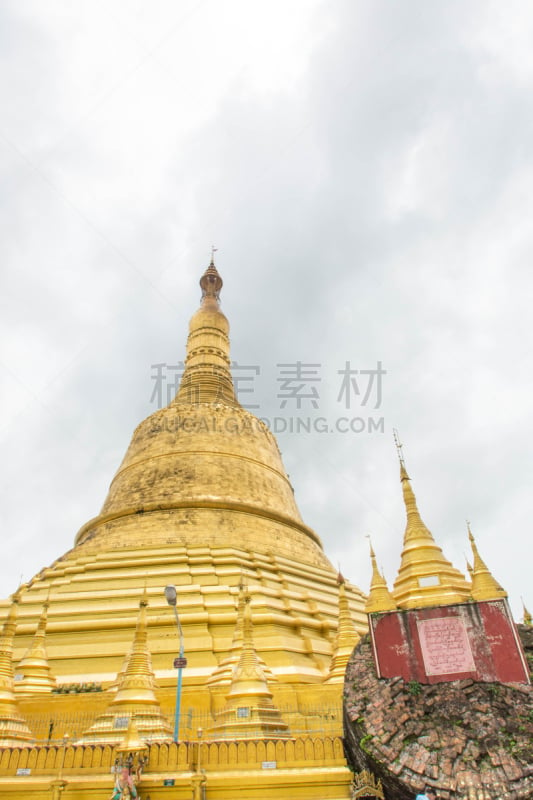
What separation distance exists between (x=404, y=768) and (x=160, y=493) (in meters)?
13.6

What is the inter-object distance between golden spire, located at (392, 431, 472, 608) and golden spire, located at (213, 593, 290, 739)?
4478mm

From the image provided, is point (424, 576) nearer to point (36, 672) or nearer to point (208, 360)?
point (36, 672)

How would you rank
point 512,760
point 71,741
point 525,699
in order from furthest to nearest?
point 71,741
point 525,699
point 512,760

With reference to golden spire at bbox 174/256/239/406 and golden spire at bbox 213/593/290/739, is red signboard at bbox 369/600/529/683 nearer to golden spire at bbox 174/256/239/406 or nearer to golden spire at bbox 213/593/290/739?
golden spire at bbox 213/593/290/739

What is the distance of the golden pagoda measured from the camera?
7.07m

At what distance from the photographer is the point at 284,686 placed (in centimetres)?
1025

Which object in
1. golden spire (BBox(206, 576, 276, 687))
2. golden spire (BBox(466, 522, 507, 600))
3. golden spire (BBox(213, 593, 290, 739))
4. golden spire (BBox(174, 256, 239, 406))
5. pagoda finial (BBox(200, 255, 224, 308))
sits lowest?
golden spire (BBox(213, 593, 290, 739))

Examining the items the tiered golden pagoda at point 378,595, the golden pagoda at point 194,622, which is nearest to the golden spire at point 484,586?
the tiered golden pagoda at point 378,595

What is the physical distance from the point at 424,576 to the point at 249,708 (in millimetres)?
5890

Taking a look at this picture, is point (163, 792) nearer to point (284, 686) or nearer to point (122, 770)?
point (122, 770)

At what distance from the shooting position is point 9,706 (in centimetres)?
991

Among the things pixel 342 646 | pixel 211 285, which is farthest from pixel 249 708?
pixel 211 285

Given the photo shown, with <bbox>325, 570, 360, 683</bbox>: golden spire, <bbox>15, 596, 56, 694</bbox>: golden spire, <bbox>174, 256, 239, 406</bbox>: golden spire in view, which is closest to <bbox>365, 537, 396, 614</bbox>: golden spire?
<bbox>325, 570, 360, 683</bbox>: golden spire

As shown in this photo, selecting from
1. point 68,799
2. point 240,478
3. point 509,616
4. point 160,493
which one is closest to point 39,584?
point 160,493
